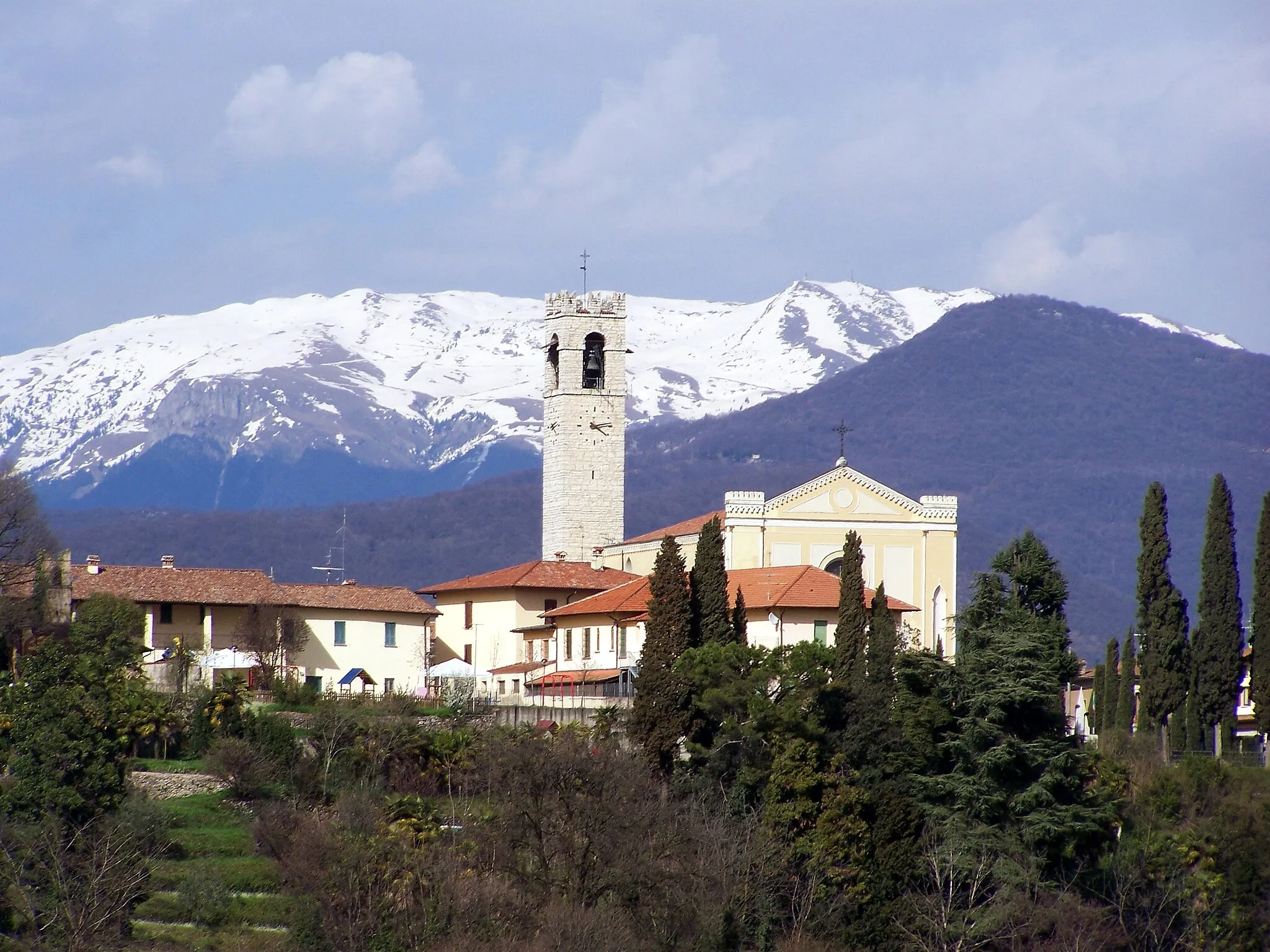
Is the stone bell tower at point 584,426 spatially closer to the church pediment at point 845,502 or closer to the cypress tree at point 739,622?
the church pediment at point 845,502

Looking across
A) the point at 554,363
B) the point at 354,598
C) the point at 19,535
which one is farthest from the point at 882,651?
the point at 554,363

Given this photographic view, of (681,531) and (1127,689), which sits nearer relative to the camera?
(1127,689)

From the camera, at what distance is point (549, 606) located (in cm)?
7325

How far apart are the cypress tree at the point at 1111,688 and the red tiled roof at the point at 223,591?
2171 centimetres

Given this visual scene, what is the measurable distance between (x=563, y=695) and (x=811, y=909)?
641 inches

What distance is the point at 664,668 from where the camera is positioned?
50594 mm

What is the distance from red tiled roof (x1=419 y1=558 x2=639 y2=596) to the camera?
2886 inches

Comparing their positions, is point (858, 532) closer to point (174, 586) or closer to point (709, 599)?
point (709, 599)

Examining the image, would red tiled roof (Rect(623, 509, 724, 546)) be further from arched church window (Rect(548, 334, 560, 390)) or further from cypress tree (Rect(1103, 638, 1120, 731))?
cypress tree (Rect(1103, 638, 1120, 731))

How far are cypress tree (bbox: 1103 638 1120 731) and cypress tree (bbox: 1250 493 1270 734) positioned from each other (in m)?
6.64

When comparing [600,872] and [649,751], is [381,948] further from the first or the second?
[649,751]

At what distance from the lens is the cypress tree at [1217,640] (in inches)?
2267

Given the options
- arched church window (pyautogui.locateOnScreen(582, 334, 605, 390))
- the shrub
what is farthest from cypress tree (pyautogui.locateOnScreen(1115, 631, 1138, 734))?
arched church window (pyautogui.locateOnScreen(582, 334, 605, 390))

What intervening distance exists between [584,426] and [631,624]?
27.6 m
